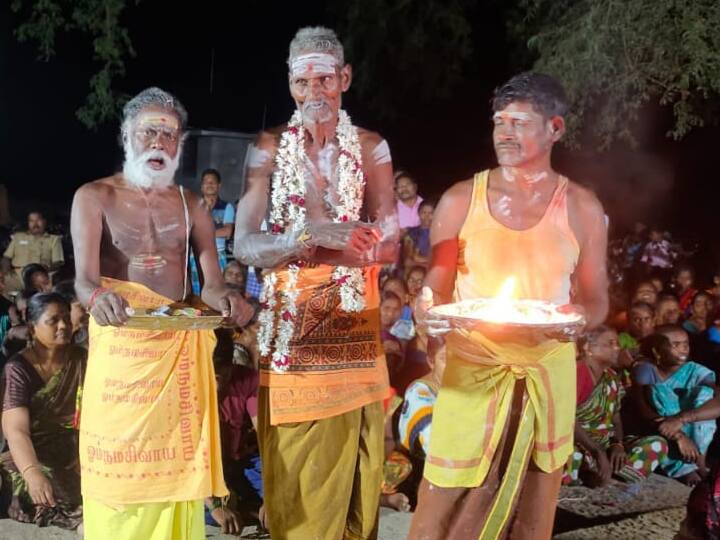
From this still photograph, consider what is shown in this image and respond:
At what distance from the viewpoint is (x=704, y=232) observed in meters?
13.9

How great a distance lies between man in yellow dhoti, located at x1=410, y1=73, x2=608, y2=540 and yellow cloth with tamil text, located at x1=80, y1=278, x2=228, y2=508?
3.15 ft

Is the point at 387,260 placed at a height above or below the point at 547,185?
below

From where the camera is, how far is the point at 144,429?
3316 millimetres

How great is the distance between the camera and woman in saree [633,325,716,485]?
616 centimetres

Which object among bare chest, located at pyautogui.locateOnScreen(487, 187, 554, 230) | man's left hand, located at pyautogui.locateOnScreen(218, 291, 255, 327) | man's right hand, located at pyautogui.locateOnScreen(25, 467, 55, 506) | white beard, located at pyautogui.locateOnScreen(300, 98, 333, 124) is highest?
white beard, located at pyautogui.locateOnScreen(300, 98, 333, 124)

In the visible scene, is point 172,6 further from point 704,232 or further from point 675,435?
point 675,435

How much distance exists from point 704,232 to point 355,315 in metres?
12.0

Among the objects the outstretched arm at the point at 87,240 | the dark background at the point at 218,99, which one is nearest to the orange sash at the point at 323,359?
the outstretched arm at the point at 87,240

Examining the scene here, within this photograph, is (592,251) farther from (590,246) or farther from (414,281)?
(414,281)

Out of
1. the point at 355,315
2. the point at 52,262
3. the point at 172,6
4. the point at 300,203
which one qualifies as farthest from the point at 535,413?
the point at 172,6

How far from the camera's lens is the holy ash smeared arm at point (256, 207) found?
319 cm

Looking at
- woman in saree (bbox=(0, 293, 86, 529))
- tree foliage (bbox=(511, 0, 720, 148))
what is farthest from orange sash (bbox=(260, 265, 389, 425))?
tree foliage (bbox=(511, 0, 720, 148))

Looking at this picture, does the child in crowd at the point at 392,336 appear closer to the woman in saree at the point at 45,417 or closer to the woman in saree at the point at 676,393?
the woman in saree at the point at 676,393

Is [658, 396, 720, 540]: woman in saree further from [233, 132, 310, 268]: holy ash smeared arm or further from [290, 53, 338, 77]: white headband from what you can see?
[290, 53, 338, 77]: white headband
